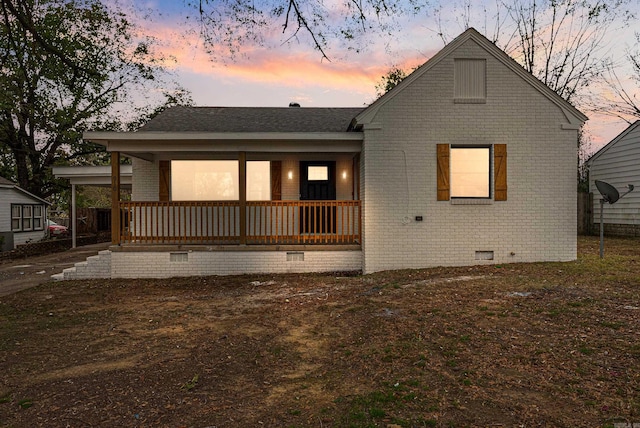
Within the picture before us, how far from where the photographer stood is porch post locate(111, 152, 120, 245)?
29.5 ft

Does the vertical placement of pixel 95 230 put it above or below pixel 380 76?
below

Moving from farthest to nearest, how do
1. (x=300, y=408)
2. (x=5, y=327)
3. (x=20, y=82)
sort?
(x=20, y=82) → (x=5, y=327) → (x=300, y=408)

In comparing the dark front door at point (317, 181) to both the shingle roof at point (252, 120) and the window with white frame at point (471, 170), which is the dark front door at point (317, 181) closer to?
the shingle roof at point (252, 120)

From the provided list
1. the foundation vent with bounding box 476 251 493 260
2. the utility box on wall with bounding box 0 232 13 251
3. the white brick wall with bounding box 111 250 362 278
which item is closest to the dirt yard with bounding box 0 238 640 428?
the foundation vent with bounding box 476 251 493 260

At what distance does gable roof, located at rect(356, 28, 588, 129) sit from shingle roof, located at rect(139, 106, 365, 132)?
177cm

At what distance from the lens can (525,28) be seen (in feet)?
70.1

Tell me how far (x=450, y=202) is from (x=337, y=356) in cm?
578

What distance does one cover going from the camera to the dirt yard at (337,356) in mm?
2973

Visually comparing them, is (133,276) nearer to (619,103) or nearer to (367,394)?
(367,394)

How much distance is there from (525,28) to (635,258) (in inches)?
679

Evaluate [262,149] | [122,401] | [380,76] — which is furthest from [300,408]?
[380,76]

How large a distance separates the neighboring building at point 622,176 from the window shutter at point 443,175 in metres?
10.4

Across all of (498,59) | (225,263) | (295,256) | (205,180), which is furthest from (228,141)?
(498,59)

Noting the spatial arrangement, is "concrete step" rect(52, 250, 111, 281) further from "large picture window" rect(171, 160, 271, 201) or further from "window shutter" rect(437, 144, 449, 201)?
"window shutter" rect(437, 144, 449, 201)
